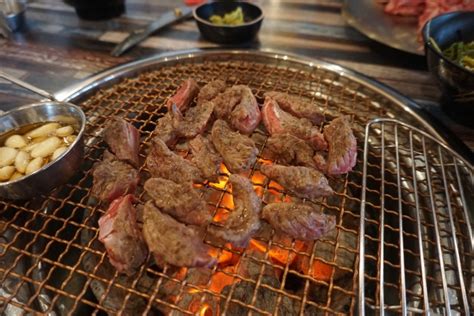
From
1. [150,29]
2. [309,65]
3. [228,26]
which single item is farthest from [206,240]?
[150,29]

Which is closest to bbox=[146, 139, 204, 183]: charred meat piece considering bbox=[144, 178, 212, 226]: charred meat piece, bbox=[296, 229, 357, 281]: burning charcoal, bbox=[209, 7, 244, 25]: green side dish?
bbox=[144, 178, 212, 226]: charred meat piece

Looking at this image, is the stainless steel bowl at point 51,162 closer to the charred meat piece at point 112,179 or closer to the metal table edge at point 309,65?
the charred meat piece at point 112,179

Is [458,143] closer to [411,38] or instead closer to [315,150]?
[315,150]

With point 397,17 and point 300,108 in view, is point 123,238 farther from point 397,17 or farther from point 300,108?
point 397,17

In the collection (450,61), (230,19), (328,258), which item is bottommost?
(328,258)

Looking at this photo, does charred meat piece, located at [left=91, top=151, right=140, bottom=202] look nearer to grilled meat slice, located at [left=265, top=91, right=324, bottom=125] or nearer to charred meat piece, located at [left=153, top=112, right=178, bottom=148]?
charred meat piece, located at [left=153, top=112, right=178, bottom=148]

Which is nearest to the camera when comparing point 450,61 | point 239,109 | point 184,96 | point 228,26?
point 450,61
